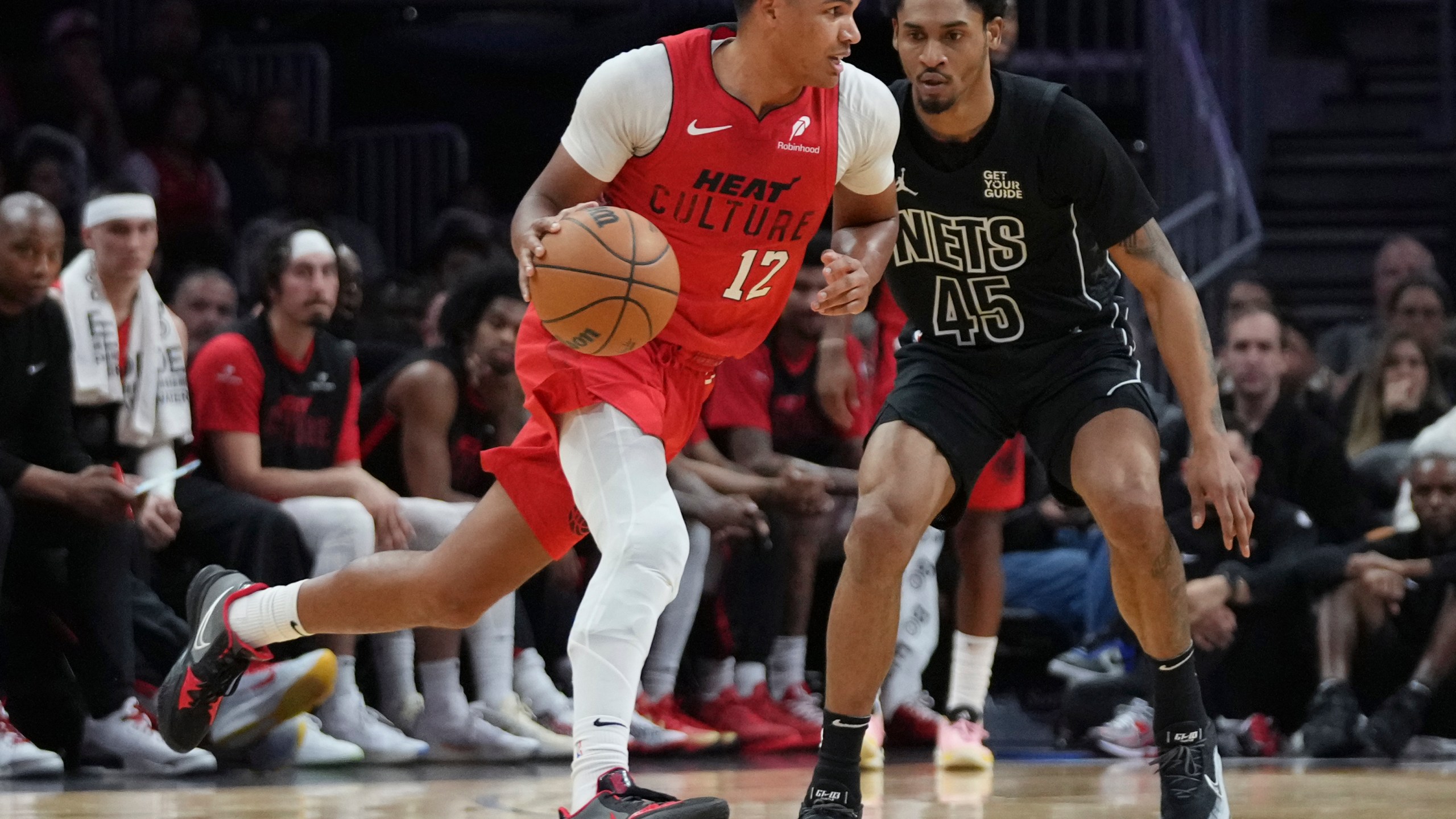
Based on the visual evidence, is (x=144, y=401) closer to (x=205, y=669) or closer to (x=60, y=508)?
(x=60, y=508)

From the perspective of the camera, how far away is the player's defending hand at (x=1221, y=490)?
165 inches

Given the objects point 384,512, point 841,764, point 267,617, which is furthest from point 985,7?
point 384,512

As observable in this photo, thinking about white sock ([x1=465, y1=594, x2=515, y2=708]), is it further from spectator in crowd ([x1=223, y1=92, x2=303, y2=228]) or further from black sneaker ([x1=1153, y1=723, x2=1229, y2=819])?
spectator in crowd ([x1=223, y1=92, x2=303, y2=228])

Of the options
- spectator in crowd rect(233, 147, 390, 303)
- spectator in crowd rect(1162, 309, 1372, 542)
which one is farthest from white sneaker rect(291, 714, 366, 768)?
spectator in crowd rect(233, 147, 390, 303)

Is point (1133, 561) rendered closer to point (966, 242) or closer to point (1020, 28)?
point (966, 242)

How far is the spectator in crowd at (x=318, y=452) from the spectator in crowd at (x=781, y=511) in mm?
1068

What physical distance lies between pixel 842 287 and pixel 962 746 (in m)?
2.67

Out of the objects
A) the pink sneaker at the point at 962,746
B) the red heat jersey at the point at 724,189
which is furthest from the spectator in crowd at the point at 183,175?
the red heat jersey at the point at 724,189

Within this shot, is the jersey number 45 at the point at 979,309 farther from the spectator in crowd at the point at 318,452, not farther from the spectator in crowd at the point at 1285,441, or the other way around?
the spectator in crowd at the point at 1285,441

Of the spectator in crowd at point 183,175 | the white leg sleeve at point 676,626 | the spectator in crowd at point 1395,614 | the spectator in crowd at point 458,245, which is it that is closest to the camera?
the spectator in crowd at point 1395,614

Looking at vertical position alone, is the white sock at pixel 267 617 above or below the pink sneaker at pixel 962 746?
above

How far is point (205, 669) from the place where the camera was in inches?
190

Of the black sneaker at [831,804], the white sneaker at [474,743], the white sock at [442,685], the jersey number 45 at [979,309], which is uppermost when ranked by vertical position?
the jersey number 45 at [979,309]

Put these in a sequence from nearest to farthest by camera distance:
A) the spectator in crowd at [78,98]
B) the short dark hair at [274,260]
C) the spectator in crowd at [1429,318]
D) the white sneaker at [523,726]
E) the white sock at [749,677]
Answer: the white sneaker at [523,726] < the short dark hair at [274,260] < the white sock at [749,677] < the spectator in crowd at [1429,318] < the spectator in crowd at [78,98]
